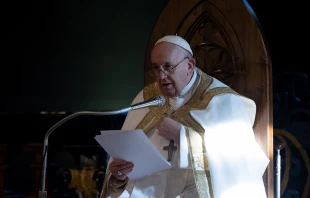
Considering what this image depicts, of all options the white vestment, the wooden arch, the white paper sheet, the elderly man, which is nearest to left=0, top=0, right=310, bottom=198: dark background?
the wooden arch

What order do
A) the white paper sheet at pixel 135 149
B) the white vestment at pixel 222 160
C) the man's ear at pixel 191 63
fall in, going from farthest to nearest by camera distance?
the man's ear at pixel 191 63 < the white vestment at pixel 222 160 < the white paper sheet at pixel 135 149

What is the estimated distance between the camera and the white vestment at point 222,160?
380cm

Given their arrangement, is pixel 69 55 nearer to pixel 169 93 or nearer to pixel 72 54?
pixel 72 54

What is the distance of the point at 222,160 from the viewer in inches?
151

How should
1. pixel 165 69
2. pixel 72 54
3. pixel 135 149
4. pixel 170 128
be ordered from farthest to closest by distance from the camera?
pixel 72 54
pixel 165 69
pixel 170 128
pixel 135 149

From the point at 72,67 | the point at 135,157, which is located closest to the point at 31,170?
Result: the point at 72,67

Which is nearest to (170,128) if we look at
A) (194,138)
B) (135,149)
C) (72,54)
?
(194,138)

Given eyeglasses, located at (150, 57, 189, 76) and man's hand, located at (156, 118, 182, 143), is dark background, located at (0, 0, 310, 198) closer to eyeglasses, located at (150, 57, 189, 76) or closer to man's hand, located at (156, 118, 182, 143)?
eyeglasses, located at (150, 57, 189, 76)

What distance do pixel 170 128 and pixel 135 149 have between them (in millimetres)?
275

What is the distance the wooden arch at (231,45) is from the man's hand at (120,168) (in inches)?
31.4

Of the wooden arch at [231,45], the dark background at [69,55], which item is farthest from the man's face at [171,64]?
the dark background at [69,55]

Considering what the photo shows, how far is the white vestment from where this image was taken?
3.80 meters

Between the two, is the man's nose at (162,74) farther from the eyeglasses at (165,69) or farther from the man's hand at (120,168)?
the man's hand at (120,168)

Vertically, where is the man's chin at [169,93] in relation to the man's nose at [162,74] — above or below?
below
